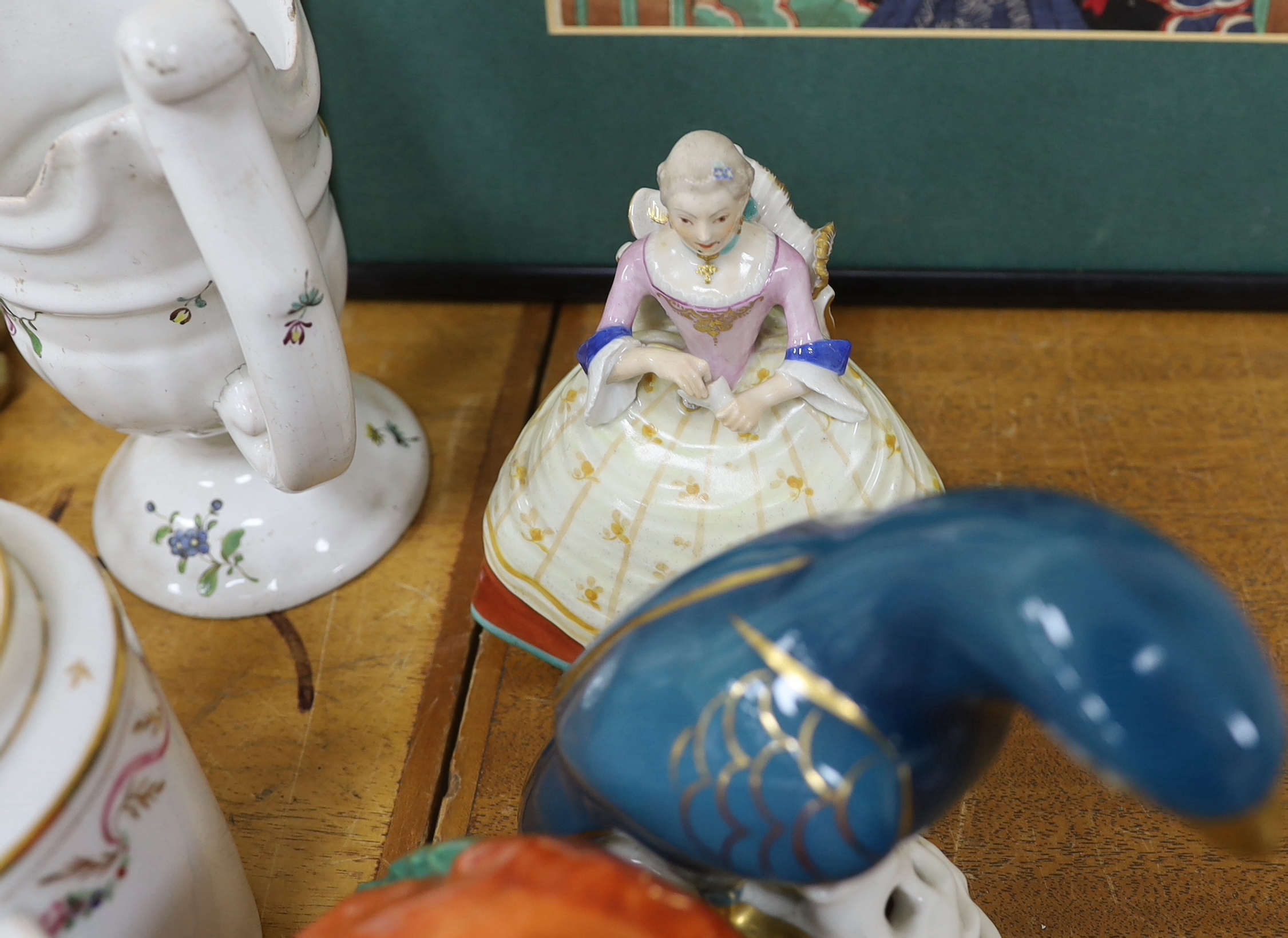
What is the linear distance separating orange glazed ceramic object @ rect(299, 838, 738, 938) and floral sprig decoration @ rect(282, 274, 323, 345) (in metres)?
0.23

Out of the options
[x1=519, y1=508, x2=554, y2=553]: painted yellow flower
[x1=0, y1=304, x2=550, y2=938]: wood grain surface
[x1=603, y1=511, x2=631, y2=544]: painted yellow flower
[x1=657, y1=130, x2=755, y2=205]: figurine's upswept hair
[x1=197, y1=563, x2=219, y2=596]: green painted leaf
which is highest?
[x1=657, y1=130, x2=755, y2=205]: figurine's upswept hair

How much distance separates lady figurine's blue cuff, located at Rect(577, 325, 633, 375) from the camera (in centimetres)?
57

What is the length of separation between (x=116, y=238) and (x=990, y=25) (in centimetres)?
51

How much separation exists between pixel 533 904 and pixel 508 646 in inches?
14.3

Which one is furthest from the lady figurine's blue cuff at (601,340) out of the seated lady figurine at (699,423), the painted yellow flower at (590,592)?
the painted yellow flower at (590,592)

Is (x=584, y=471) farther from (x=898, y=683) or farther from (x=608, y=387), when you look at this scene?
(x=898, y=683)

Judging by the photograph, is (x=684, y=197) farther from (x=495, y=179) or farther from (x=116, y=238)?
(x=495, y=179)

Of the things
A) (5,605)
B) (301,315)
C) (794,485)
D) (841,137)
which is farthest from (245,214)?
(841,137)

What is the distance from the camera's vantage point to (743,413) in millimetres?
553

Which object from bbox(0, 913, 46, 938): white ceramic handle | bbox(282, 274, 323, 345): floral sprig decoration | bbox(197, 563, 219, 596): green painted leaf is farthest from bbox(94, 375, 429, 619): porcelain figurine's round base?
bbox(0, 913, 46, 938): white ceramic handle

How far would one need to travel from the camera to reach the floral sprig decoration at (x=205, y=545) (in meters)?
0.69

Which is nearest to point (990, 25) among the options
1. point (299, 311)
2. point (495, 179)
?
point (495, 179)

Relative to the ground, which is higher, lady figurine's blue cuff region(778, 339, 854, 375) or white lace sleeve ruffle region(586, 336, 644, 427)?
lady figurine's blue cuff region(778, 339, 854, 375)

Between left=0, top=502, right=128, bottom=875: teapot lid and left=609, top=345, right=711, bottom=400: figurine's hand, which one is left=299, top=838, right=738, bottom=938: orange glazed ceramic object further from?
left=609, top=345, right=711, bottom=400: figurine's hand
